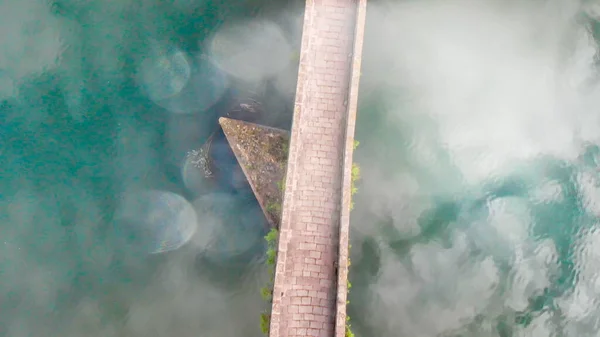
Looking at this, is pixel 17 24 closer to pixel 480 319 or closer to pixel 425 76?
pixel 425 76

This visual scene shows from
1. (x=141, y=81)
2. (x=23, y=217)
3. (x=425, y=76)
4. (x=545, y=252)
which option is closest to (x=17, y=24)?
(x=141, y=81)

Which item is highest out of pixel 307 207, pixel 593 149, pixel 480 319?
pixel 593 149

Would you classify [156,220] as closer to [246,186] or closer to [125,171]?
[125,171]

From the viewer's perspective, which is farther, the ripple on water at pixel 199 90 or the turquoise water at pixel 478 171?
the ripple on water at pixel 199 90

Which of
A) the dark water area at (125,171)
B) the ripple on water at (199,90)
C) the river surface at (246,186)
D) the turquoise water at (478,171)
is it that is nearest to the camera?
the dark water area at (125,171)

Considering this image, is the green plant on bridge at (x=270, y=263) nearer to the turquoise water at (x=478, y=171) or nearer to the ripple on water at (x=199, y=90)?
the turquoise water at (x=478, y=171)

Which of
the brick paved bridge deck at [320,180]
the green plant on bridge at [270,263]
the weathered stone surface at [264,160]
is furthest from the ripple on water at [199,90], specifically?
the green plant on bridge at [270,263]

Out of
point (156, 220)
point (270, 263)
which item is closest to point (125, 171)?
point (156, 220)
